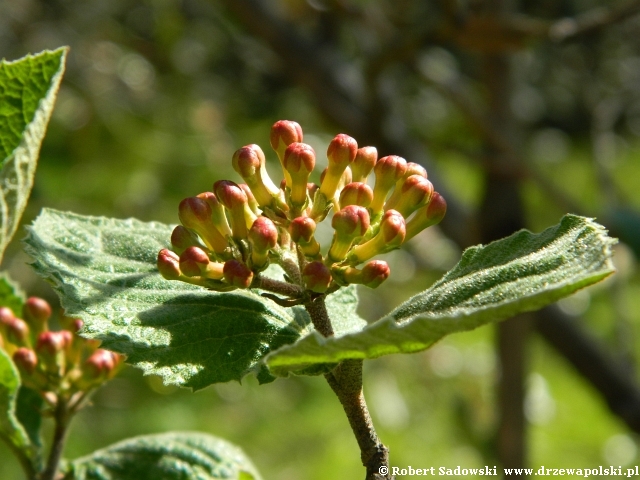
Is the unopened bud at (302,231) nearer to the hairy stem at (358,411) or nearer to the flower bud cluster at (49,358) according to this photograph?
the hairy stem at (358,411)

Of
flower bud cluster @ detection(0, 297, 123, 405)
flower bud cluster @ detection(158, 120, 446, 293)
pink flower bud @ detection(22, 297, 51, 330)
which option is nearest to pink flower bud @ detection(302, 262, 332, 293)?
flower bud cluster @ detection(158, 120, 446, 293)

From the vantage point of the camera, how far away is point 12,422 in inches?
50.1

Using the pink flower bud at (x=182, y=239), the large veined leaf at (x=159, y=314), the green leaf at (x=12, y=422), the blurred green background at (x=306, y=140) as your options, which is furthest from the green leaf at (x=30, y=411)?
the blurred green background at (x=306, y=140)

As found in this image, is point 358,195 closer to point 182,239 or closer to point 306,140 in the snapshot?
point 182,239

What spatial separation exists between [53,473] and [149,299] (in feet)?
1.47

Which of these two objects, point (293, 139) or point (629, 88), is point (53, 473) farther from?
point (629, 88)

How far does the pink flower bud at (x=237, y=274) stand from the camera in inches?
39.3

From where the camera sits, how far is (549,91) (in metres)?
5.73

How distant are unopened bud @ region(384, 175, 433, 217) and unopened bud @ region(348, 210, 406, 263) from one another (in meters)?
0.05

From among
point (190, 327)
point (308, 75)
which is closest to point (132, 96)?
point (308, 75)

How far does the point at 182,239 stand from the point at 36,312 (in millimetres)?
471

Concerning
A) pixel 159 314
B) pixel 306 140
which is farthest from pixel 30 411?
pixel 306 140

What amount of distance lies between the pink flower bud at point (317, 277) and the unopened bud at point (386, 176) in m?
0.22

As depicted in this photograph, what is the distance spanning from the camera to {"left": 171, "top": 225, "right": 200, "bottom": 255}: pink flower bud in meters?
1.11
